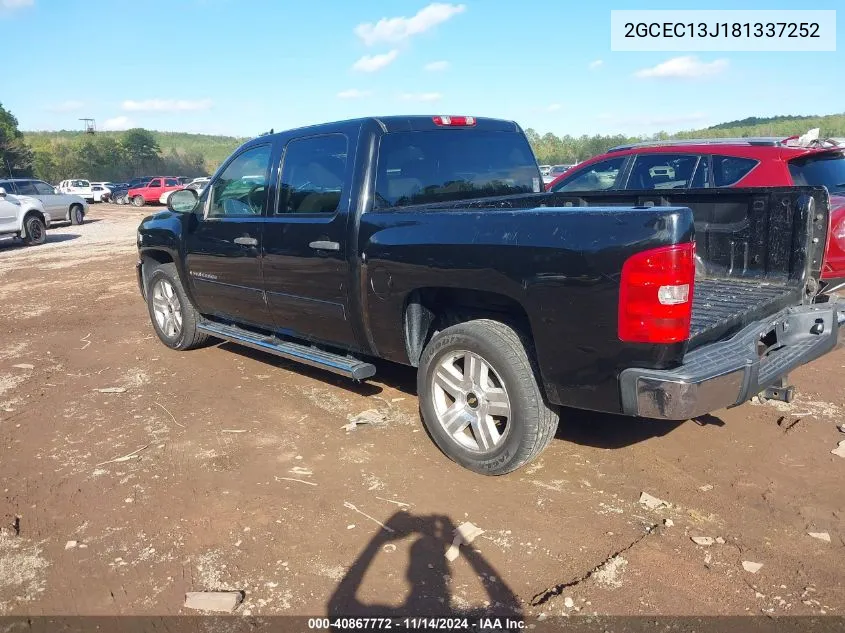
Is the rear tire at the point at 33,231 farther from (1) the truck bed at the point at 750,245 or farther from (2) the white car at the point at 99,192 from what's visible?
(2) the white car at the point at 99,192

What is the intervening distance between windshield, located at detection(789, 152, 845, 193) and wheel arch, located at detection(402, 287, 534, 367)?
3891mm

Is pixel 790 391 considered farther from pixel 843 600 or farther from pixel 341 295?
pixel 341 295

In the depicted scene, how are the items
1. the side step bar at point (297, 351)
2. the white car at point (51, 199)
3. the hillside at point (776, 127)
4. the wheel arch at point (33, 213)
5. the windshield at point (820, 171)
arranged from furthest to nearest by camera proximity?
the hillside at point (776, 127) < the white car at point (51, 199) < the wheel arch at point (33, 213) < the windshield at point (820, 171) < the side step bar at point (297, 351)

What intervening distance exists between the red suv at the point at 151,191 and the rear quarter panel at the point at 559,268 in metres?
34.1

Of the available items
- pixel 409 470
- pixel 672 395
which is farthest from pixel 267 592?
pixel 672 395

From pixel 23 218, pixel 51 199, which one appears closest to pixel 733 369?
pixel 23 218

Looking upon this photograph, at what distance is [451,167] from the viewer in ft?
14.6

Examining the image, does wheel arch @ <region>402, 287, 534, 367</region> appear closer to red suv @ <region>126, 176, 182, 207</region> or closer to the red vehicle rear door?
red suv @ <region>126, 176, 182, 207</region>

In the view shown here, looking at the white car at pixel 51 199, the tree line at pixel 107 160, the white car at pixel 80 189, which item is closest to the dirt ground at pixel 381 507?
the white car at pixel 51 199

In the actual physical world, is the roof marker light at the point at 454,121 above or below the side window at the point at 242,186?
above

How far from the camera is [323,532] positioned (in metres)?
3.15

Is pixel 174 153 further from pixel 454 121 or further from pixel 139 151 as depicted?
pixel 454 121

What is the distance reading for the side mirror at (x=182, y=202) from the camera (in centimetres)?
556

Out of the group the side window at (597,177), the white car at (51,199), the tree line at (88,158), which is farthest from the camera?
the tree line at (88,158)
